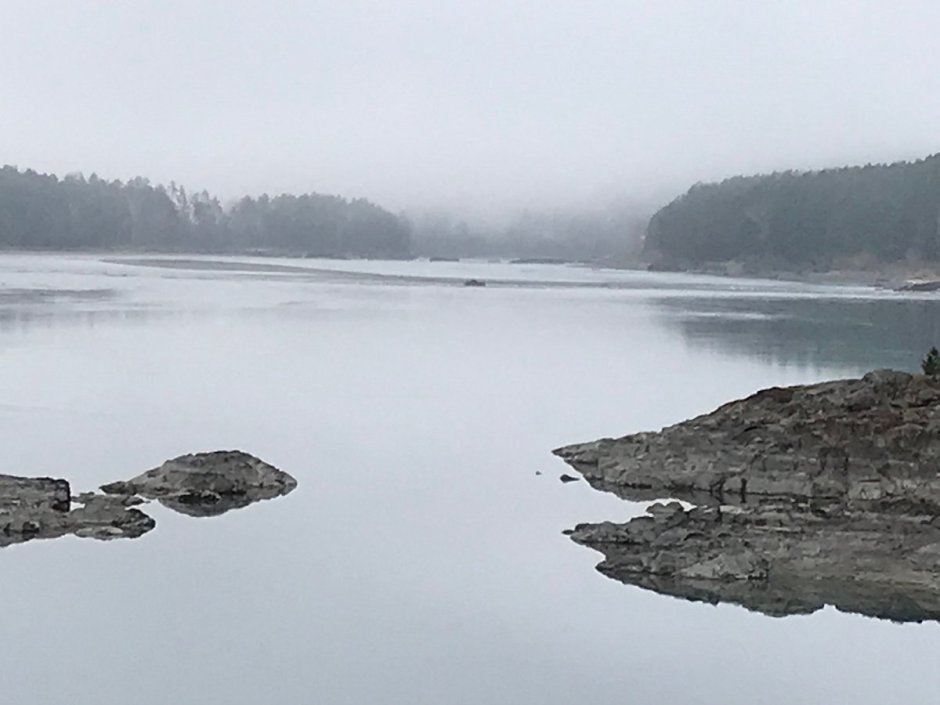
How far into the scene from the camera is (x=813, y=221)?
62406 millimetres

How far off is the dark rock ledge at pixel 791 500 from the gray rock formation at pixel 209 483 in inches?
99.0


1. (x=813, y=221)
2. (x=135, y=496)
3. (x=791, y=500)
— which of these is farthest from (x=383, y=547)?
(x=813, y=221)

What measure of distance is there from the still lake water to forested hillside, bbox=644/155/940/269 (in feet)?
131

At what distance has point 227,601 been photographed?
23.1 ft

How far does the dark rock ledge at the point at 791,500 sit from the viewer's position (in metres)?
7.38

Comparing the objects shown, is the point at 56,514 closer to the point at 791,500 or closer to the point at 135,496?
the point at 135,496

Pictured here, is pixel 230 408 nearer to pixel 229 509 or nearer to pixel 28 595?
pixel 229 509

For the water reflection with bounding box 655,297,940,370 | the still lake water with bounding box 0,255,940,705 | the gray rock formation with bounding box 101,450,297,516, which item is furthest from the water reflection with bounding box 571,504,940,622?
the water reflection with bounding box 655,297,940,370

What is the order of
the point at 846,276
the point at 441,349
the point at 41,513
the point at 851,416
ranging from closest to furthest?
the point at 41,513 → the point at 851,416 → the point at 441,349 → the point at 846,276

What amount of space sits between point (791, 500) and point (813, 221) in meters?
55.6

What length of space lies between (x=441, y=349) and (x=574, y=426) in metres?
7.47

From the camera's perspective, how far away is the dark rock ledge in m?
7.38

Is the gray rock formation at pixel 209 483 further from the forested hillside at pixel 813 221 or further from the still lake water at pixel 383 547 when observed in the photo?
the forested hillside at pixel 813 221

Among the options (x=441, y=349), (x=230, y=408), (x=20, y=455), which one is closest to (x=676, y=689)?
(x=20, y=455)
